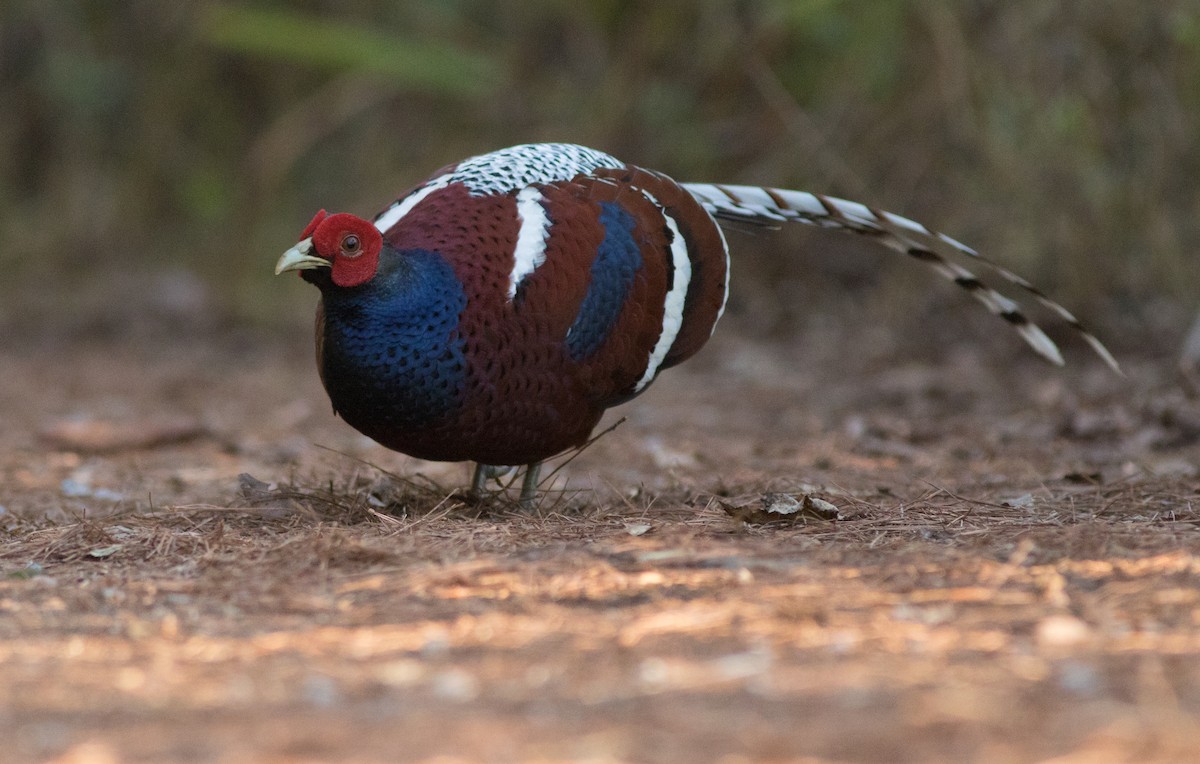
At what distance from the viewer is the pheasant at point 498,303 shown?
3492 mm

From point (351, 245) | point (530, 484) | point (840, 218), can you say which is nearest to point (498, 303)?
point (351, 245)

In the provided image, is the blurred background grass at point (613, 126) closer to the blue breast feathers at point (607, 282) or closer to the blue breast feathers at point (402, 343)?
the blue breast feathers at point (607, 282)

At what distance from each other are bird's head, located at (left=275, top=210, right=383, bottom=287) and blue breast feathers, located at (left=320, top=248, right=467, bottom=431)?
33 millimetres

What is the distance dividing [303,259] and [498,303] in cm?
47

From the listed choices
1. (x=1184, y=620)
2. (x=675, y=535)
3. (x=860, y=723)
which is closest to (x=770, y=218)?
(x=675, y=535)

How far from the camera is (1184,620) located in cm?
249

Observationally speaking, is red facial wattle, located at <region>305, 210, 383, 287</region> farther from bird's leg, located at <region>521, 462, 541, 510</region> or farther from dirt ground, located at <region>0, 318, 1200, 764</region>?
bird's leg, located at <region>521, 462, 541, 510</region>

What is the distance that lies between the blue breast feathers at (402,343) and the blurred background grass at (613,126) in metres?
3.73

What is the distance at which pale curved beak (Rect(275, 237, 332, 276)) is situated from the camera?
3.46 meters

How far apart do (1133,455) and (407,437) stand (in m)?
2.62

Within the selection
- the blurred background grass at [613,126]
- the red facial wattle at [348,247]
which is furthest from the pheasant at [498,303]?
the blurred background grass at [613,126]

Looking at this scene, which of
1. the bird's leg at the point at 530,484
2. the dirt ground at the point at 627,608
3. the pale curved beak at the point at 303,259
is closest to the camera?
the dirt ground at the point at 627,608

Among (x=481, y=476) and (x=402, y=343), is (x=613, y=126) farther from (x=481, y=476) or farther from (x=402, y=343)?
(x=402, y=343)

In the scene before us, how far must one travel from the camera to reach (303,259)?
3482 mm
